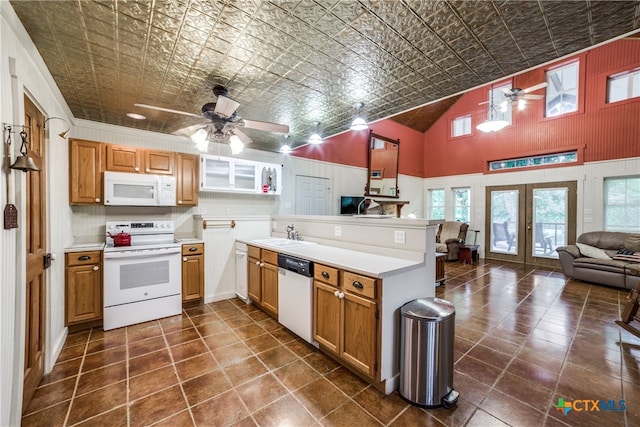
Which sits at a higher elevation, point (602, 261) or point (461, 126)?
point (461, 126)

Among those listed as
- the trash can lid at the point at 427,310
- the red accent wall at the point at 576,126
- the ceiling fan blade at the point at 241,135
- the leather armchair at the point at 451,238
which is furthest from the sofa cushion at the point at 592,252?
the ceiling fan blade at the point at 241,135

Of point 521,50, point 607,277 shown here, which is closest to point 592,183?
point 607,277

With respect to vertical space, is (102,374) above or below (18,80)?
below

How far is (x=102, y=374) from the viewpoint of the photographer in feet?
6.97

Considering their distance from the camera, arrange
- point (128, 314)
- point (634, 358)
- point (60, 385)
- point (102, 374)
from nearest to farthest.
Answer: point (60, 385) → point (102, 374) → point (634, 358) → point (128, 314)

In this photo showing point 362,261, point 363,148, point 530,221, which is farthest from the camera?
point 363,148

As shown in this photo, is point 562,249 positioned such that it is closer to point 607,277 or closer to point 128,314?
point 607,277

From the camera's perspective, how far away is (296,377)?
6.82 ft

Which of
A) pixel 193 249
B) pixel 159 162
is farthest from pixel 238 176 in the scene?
pixel 193 249

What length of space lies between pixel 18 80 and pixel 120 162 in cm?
184

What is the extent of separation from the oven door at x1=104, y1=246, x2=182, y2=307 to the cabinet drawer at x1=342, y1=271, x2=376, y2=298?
2399mm

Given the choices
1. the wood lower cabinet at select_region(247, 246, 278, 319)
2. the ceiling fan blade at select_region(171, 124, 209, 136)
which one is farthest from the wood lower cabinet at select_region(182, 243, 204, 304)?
the ceiling fan blade at select_region(171, 124, 209, 136)

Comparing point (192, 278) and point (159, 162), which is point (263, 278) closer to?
point (192, 278)

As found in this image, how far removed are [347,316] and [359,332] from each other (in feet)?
0.50
